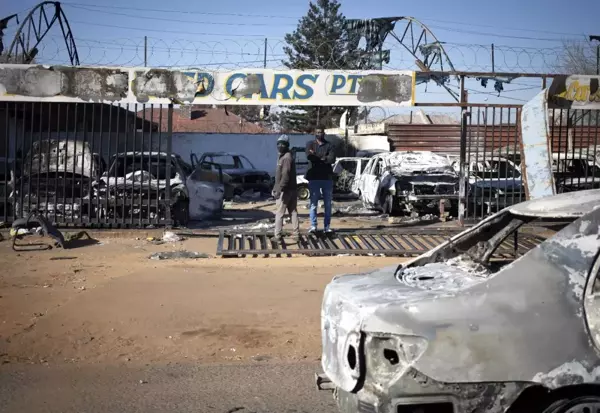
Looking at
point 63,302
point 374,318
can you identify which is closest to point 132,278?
point 63,302

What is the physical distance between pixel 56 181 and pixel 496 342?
1084 cm

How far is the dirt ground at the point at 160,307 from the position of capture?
17.6 ft

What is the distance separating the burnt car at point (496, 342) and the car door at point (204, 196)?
1142 cm

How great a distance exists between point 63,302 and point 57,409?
2817mm

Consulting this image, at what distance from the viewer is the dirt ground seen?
538cm

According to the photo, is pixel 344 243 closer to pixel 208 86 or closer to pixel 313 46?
pixel 208 86

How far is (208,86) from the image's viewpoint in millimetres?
11836

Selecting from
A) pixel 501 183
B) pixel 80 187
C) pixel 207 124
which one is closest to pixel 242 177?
pixel 80 187

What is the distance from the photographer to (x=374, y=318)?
304 cm

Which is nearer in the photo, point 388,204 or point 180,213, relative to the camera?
point 180,213

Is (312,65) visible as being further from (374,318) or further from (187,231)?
(374,318)

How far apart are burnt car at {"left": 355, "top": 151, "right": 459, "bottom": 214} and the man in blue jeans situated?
166 inches

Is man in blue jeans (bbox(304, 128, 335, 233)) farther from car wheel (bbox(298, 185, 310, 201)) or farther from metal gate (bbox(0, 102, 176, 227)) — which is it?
car wheel (bbox(298, 185, 310, 201))

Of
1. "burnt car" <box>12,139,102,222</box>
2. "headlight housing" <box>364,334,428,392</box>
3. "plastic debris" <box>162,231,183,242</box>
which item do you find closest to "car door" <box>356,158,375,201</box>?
"plastic debris" <box>162,231,183,242</box>
